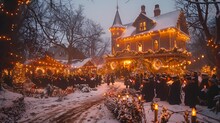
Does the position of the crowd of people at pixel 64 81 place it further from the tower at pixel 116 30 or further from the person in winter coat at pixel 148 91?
the tower at pixel 116 30

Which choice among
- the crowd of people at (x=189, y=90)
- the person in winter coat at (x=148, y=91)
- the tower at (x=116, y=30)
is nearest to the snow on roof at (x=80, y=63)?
the tower at (x=116, y=30)

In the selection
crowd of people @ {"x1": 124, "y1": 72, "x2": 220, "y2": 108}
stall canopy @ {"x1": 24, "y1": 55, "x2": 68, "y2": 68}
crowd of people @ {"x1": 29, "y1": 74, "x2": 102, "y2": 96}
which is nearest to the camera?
crowd of people @ {"x1": 124, "y1": 72, "x2": 220, "y2": 108}

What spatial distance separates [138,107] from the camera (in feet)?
28.4

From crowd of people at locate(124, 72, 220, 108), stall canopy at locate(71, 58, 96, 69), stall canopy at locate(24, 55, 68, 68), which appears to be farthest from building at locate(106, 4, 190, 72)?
crowd of people at locate(124, 72, 220, 108)

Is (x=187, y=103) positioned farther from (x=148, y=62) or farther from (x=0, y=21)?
(x=148, y=62)

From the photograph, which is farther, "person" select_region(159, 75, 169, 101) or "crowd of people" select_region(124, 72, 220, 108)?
"person" select_region(159, 75, 169, 101)

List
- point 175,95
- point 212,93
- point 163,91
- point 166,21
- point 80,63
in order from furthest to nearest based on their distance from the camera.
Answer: point 80,63
point 166,21
point 163,91
point 175,95
point 212,93

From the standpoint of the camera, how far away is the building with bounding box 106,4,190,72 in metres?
29.7

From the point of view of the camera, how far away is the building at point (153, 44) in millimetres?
29736

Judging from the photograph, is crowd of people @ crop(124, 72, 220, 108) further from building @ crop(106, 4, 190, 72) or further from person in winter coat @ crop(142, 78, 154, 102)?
building @ crop(106, 4, 190, 72)

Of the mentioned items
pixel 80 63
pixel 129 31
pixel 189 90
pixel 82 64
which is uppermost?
pixel 129 31

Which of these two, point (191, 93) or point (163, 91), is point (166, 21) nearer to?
point (163, 91)

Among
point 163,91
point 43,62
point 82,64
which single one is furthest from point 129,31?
point 163,91

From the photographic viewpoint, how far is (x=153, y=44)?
35.3 m
